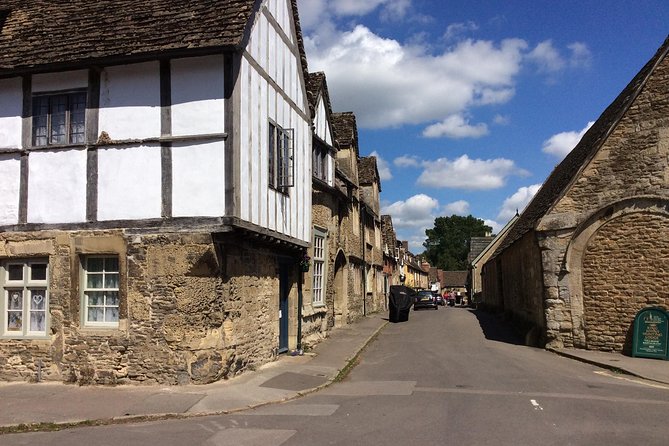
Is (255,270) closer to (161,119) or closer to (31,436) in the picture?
(161,119)

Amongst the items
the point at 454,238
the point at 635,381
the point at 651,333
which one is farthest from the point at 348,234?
the point at 454,238

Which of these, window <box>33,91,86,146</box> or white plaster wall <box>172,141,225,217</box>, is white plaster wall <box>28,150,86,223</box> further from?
white plaster wall <box>172,141,225,217</box>

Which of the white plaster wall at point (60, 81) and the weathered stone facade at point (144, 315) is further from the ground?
the white plaster wall at point (60, 81)

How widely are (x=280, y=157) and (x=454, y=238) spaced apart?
380ft

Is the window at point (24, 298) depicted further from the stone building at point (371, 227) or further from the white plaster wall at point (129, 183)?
the stone building at point (371, 227)

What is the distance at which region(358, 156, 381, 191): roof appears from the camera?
3400cm

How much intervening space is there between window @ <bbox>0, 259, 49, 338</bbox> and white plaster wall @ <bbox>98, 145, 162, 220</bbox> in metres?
1.97

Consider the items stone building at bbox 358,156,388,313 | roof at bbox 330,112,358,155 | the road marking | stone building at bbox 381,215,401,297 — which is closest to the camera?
the road marking

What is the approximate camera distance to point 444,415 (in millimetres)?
8414

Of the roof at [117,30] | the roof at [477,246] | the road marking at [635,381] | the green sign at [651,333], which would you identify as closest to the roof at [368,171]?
the green sign at [651,333]

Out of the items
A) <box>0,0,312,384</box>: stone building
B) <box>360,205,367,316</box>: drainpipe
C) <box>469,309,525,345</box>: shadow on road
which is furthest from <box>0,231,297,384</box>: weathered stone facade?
<box>360,205,367,316</box>: drainpipe

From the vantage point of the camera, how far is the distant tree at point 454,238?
122312 millimetres

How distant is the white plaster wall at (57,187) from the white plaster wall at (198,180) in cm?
200

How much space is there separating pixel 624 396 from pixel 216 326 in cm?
752
